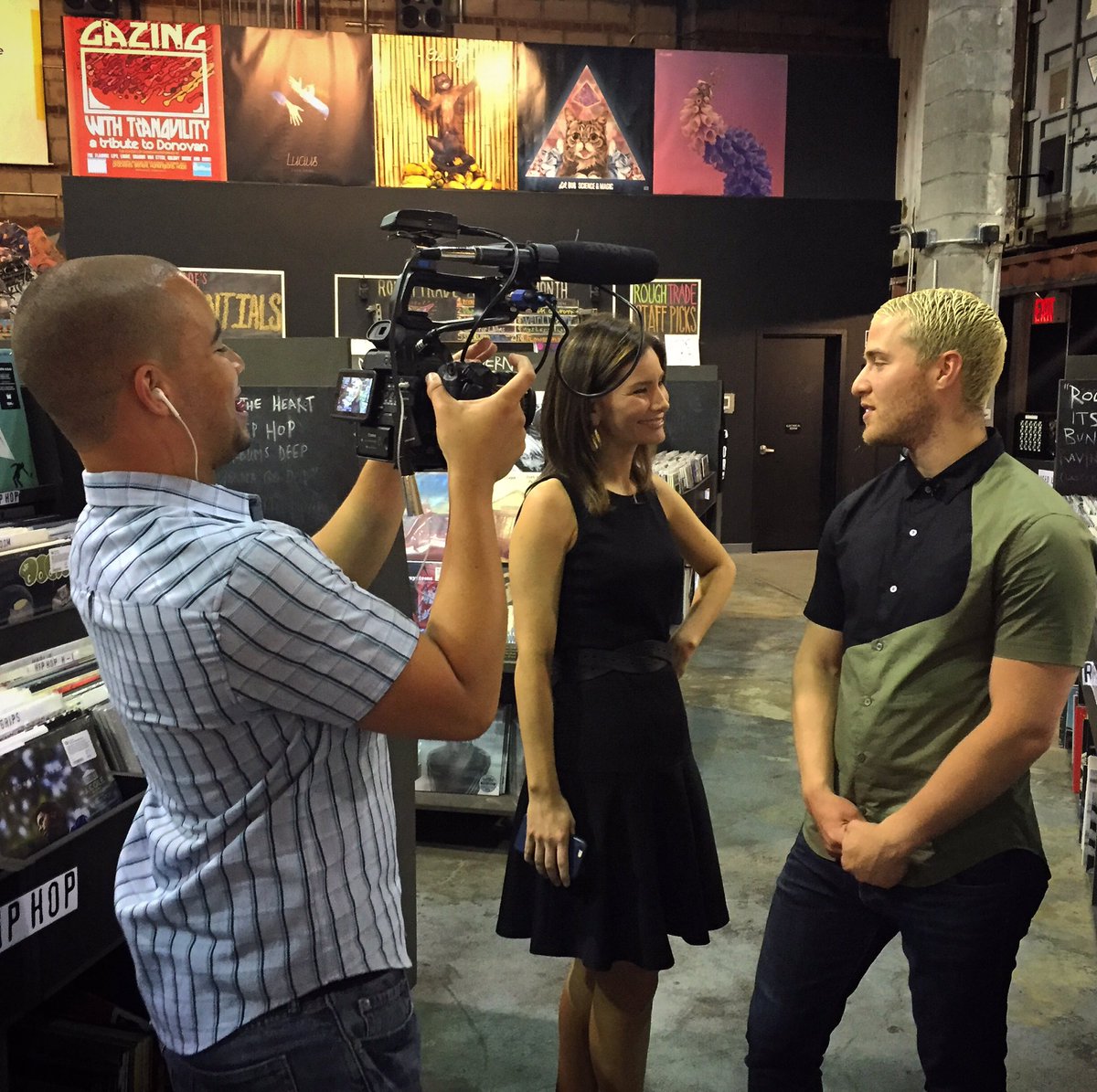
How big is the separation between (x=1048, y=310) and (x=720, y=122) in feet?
11.8

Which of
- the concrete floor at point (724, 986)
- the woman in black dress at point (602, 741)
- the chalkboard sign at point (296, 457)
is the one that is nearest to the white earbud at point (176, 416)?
the woman in black dress at point (602, 741)

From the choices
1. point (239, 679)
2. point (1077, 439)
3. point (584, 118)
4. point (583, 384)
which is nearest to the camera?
point (239, 679)

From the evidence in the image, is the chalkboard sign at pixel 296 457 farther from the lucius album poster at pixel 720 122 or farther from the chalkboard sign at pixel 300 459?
the lucius album poster at pixel 720 122

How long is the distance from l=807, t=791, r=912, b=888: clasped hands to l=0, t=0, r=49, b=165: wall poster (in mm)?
9758

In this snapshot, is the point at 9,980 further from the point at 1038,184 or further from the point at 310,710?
the point at 1038,184

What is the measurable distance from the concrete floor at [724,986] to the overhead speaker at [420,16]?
8.20m

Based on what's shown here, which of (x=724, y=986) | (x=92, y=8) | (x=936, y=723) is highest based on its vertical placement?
(x=92, y=8)

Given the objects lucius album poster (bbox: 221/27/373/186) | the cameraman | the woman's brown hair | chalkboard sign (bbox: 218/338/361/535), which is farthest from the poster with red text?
the cameraman

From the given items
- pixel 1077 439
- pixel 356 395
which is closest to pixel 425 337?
pixel 356 395

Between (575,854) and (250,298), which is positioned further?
(250,298)

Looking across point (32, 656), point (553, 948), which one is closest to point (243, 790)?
point (553, 948)

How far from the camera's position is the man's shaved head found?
95cm

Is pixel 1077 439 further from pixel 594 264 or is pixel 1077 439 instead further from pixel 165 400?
pixel 165 400

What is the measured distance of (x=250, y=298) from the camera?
8.91 m
